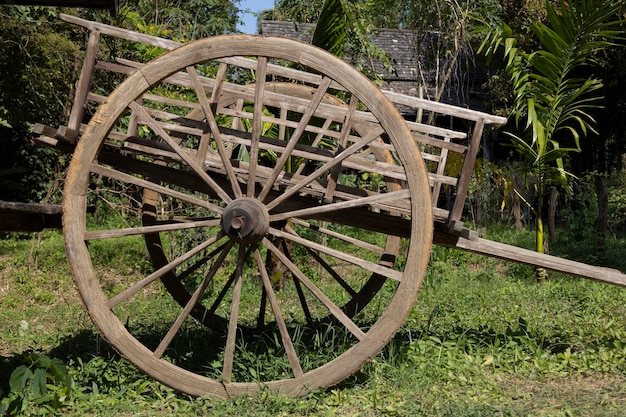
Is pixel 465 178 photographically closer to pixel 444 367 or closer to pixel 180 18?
pixel 444 367

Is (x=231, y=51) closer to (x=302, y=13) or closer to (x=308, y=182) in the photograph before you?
(x=308, y=182)

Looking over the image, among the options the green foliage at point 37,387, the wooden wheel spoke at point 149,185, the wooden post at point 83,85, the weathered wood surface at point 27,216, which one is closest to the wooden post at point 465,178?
the wooden wheel spoke at point 149,185

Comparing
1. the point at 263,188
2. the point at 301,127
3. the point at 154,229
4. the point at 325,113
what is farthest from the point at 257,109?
the point at 154,229

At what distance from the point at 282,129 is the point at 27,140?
757cm

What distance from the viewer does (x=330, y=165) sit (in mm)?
4141

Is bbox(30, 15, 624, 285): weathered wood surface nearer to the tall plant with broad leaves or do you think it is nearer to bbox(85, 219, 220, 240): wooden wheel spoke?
bbox(85, 219, 220, 240): wooden wheel spoke

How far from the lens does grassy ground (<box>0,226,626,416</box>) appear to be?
13.6 ft

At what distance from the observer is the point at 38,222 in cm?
448

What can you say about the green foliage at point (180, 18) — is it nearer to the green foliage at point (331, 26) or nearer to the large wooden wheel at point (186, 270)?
the green foliage at point (331, 26)

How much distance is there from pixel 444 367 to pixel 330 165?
5.52ft

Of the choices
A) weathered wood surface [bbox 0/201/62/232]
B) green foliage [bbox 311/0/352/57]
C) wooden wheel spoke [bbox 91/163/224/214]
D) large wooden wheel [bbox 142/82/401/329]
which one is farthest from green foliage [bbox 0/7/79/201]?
wooden wheel spoke [bbox 91/163/224/214]

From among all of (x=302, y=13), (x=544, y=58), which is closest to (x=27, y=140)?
(x=302, y=13)

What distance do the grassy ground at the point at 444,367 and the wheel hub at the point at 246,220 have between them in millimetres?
952

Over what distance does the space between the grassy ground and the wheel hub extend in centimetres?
95
